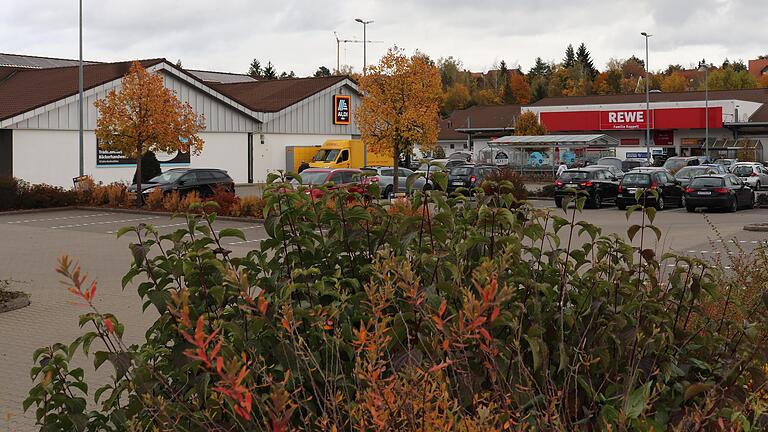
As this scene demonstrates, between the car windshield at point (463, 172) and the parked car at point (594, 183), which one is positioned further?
the car windshield at point (463, 172)

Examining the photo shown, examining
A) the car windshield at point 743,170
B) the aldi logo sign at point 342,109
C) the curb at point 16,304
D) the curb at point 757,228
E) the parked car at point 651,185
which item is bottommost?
the curb at point 16,304

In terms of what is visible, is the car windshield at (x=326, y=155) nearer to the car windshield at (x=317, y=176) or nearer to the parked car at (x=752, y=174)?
the car windshield at (x=317, y=176)

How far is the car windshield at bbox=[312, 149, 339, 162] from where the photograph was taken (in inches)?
1939

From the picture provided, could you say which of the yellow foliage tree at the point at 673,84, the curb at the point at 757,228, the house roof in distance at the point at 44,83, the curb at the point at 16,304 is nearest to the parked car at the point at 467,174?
the curb at the point at 757,228

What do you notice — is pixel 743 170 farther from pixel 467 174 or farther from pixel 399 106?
pixel 399 106

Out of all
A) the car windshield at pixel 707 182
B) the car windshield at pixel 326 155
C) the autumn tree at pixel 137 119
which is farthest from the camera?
the car windshield at pixel 326 155

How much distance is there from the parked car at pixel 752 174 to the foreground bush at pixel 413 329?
44036 millimetres

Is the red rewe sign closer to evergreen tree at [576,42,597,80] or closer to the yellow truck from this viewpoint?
the yellow truck

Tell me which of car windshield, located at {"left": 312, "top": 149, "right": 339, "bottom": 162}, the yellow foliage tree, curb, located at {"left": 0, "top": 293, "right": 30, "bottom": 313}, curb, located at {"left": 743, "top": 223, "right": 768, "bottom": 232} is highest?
the yellow foliage tree

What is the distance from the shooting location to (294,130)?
54375 millimetres

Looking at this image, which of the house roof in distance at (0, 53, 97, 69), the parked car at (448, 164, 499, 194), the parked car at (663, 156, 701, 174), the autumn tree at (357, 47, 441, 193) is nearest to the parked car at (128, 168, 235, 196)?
the autumn tree at (357, 47, 441, 193)

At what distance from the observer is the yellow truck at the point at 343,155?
1916 inches

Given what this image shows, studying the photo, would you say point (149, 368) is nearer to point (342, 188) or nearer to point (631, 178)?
point (342, 188)

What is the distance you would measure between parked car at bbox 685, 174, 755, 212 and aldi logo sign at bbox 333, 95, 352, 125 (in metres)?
27.5
